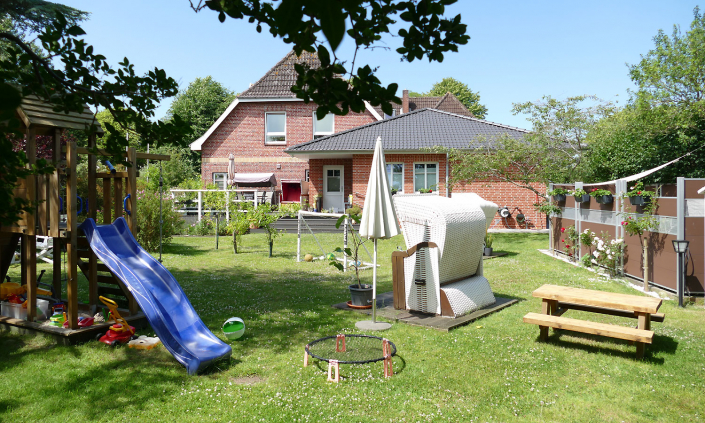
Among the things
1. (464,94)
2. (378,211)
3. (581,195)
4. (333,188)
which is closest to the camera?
(378,211)

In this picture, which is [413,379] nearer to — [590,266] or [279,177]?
[590,266]

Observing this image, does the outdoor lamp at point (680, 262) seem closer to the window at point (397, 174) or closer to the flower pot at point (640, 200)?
the flower pot at point (640, 200)

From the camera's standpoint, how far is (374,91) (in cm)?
267

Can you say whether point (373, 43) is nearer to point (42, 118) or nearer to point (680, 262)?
point (42, 118)

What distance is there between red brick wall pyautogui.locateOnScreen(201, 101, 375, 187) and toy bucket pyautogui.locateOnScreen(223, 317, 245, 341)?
21056 millimetres

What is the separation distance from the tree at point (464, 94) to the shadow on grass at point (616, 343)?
182ft

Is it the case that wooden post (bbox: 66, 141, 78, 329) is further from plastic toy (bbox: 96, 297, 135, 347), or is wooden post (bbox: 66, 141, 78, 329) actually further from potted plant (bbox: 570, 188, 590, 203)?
potted plant (bbox: 570, 188, 590, 203)

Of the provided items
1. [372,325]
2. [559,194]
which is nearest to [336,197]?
[559,194]

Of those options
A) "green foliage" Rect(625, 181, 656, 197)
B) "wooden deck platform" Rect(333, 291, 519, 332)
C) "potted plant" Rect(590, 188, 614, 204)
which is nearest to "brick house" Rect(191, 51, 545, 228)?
"potted plant" Rect(590, 188, 614, 204)

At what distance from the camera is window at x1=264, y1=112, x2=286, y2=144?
27.1 meters

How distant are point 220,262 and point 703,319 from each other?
10367mm

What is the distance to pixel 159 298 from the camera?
581 centimetres

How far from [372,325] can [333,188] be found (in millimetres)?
18438

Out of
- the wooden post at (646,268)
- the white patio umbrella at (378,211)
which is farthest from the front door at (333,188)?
the white patio umbrella at (378,211)
